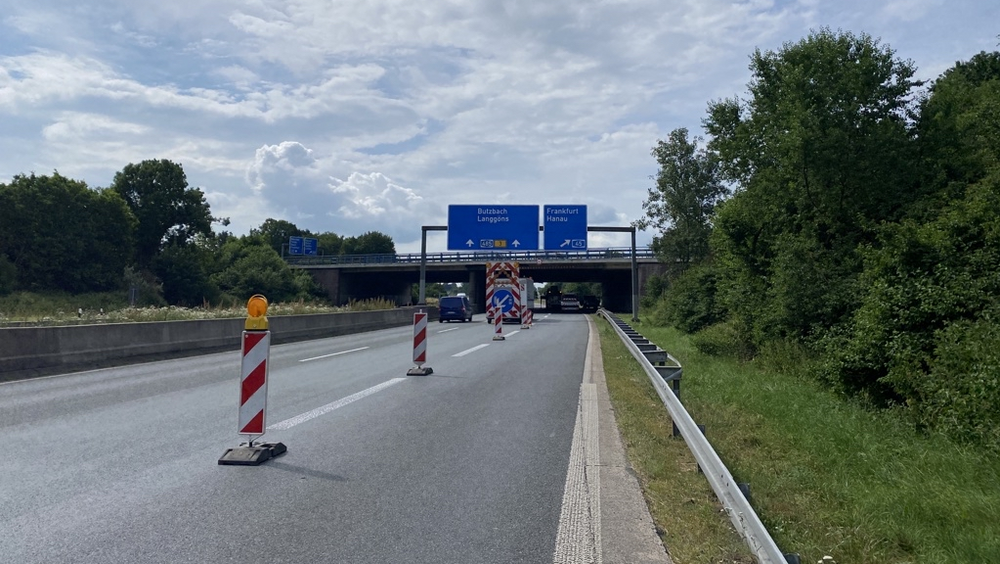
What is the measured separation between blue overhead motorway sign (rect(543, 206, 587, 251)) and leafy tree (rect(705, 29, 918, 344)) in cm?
1971

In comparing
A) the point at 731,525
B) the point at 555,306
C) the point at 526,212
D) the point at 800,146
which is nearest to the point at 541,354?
the point at 800,146

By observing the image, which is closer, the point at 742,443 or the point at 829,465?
the point at 829,465

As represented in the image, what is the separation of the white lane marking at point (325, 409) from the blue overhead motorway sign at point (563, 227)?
2630 centimetres

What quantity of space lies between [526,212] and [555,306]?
4096 centimetres

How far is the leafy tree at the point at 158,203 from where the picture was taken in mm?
77125

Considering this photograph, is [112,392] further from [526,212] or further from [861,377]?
[526,212]

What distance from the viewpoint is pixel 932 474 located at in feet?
22.7

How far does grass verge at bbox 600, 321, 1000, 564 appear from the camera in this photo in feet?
16.4

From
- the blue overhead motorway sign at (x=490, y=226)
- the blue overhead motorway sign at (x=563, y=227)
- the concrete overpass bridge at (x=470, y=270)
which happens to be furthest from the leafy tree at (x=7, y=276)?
the blue overhead motorway sign at (x=563, y=227)

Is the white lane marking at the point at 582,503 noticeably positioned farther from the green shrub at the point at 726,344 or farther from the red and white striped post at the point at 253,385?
the green shrub at the point at 726,344

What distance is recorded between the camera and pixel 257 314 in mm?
7938

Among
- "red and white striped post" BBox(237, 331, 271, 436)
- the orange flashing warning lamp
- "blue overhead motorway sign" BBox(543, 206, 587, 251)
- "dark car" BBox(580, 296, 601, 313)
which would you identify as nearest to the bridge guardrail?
"red and white striped post" BBox(237, 331, 271, 436)

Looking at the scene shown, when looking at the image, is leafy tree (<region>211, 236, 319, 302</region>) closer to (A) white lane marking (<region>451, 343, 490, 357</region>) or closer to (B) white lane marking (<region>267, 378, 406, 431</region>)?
(A) white lane marking (<region>451, 343, 490, 357</region>)

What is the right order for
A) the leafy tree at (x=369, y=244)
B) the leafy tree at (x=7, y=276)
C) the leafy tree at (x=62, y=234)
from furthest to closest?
the leafy tree at (x=369, y=244)
the leafy tree at (x=62, y=234)
the leafy tree at (x=7, y=276)
